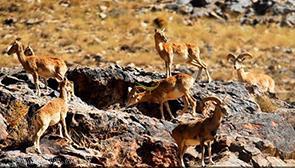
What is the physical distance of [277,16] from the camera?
45500 millimetres

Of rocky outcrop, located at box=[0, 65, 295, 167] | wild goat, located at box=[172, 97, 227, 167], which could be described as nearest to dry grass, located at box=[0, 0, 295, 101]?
rocky outcrop, located at box=[0, 65, 295, 167]

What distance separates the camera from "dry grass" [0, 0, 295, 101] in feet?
126

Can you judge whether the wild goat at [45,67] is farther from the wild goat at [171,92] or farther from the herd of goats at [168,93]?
the wild goat at [171,92]

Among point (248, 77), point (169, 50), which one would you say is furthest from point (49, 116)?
point (248, 77)

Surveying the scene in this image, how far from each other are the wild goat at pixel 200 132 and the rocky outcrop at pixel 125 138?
33 cm

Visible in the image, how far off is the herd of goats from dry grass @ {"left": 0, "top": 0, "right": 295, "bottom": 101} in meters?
11.9

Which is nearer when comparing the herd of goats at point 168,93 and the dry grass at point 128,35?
the herd of goats at point 168,93

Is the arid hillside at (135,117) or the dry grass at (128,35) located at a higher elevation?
the arid hillside at (135,117)

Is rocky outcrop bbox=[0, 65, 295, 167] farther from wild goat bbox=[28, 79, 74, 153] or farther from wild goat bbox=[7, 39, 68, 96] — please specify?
wild goat bbox=[7, 39, 68, 96]

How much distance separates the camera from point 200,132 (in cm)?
1503

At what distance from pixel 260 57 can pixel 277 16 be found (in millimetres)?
6574

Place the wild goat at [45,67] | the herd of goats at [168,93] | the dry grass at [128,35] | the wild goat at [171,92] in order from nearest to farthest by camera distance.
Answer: the herd of goats at [168,93] → the wild goat at [171,92] → the wild goat at [45,67] → the dry grass at [128,35]

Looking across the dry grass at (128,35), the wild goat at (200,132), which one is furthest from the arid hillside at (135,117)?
the dry grass at (128,35)

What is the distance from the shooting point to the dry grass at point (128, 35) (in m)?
38.3
